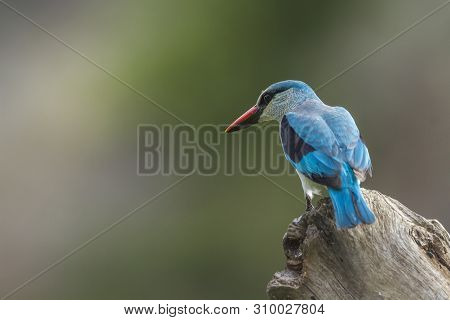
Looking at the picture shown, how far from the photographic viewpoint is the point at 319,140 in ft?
13.6

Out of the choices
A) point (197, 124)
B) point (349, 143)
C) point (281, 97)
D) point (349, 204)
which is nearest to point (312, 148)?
point (349, 143)

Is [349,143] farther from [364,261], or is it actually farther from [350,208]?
[364,261]

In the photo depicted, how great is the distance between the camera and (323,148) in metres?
4.09

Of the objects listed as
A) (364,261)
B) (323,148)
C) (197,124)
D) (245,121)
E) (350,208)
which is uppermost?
(197,124)

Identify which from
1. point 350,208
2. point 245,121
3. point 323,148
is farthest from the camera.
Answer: point 245,121

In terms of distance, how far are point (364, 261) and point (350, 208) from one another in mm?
287

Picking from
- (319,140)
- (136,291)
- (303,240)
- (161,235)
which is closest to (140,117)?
(161,235)

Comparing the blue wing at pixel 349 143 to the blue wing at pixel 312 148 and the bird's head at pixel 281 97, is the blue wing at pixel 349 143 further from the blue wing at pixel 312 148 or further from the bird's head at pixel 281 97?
the bird's head at pixel 281 97

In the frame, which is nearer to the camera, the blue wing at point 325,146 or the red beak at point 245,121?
the blue wing at point 325,146

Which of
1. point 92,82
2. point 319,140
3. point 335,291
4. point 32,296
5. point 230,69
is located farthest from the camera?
point 92,82

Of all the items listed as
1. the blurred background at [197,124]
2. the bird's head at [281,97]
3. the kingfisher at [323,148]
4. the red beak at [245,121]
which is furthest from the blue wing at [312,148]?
the blurred background at [197,124]

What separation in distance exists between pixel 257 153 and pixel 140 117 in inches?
61.3

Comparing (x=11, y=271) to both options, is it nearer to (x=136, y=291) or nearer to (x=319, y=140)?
(x=136, y=291)

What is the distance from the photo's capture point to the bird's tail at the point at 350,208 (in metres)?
3.42
